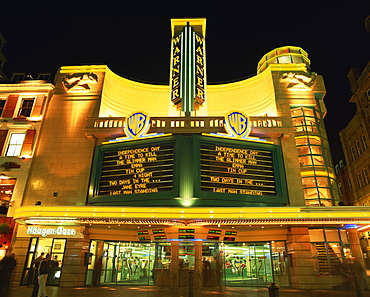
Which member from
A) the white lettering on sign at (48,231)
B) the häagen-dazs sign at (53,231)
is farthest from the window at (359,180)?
the white lettering on sign at (48,231)

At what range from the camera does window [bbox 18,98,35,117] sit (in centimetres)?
2398

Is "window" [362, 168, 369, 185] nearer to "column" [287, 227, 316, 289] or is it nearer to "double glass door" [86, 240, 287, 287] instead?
"column" [287, 227, 316, 289]

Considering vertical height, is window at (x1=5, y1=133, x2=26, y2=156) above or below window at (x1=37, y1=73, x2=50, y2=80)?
below

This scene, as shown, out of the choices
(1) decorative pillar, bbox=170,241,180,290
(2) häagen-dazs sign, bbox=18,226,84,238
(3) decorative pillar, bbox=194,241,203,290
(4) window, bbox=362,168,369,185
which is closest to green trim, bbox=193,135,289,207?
(3) decorative pillar, bbox=194,241,203,290

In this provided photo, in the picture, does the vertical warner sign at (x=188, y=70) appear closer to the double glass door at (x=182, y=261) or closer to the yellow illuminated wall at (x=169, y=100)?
the yellow illuminated wall at (x=169, y=100)

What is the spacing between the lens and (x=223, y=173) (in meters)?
19.6

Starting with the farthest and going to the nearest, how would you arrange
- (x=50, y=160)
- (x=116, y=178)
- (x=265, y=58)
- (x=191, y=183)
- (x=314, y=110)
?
(x=265, y=58), (x=314, y=110), (x=50, y=160), (x=116, y=178), (x=191, y=183)

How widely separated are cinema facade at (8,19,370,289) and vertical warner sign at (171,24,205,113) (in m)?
0.13

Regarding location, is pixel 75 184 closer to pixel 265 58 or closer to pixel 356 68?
pixel 265 58

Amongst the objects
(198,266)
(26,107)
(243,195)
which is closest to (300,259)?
(243,195)

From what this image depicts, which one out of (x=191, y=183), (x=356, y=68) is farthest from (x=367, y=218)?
(x=356, y=68)

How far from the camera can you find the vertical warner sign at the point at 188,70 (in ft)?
76.4

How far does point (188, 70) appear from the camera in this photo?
2434 cm

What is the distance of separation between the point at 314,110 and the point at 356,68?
2007 cm
